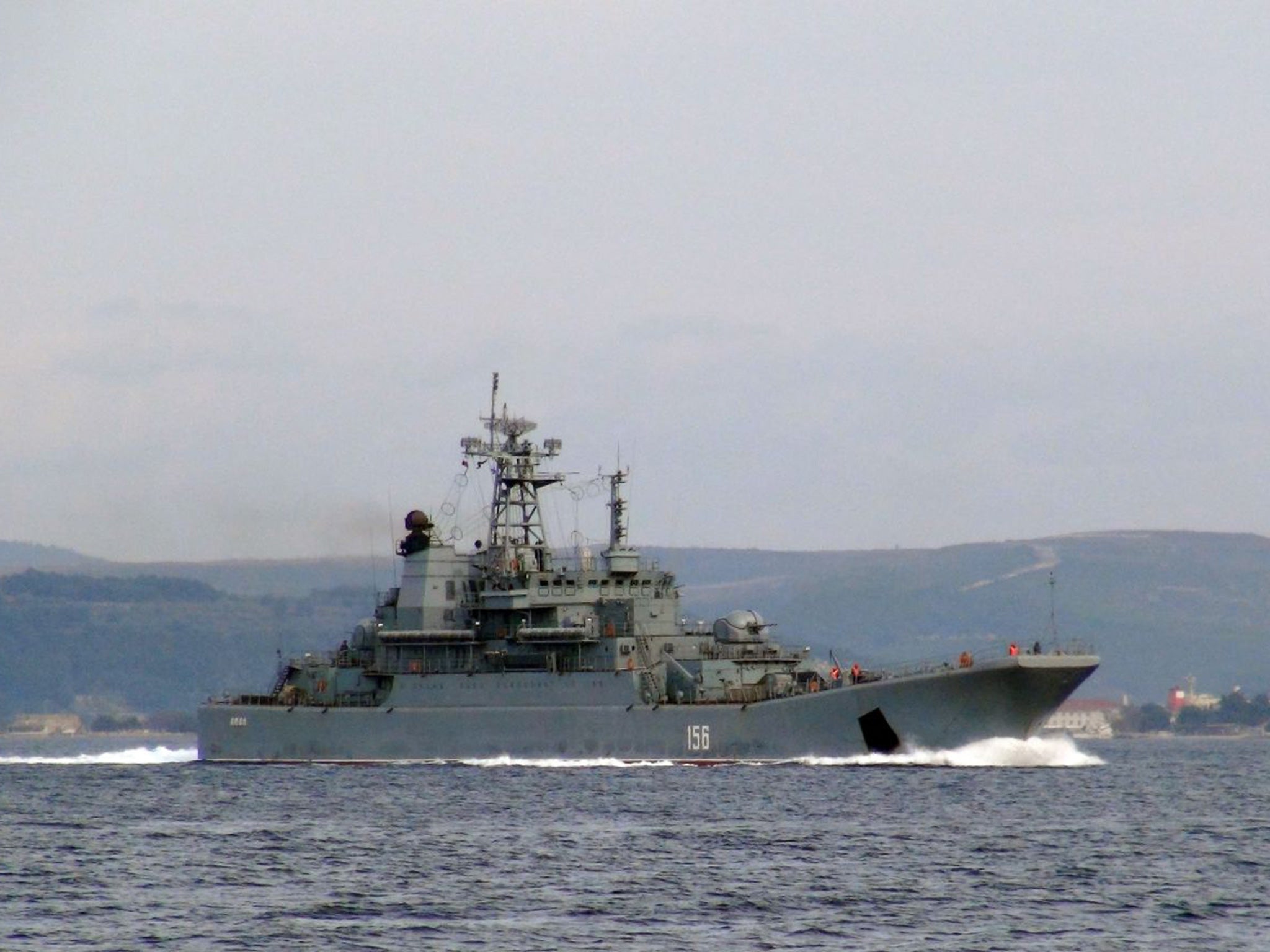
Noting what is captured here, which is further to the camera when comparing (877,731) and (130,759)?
(130,759)

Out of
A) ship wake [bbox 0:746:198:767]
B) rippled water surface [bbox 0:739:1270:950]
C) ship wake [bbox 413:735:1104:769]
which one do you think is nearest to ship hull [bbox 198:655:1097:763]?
ship wake [bbox 413:735:1104:769]

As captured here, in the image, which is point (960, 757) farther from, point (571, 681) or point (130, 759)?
point (130, 759)

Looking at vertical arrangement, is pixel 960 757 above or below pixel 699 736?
below

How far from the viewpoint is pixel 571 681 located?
195 ft

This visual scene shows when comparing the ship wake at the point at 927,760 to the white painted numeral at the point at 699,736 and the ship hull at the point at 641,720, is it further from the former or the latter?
the white painted numeral at the point at 699,736

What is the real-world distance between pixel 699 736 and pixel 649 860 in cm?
2090

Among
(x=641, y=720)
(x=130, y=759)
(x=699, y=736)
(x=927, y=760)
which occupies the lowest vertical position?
(x=130, y=759)

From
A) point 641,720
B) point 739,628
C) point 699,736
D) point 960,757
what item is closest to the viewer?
point 960,757

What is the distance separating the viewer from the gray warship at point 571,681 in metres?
56.2

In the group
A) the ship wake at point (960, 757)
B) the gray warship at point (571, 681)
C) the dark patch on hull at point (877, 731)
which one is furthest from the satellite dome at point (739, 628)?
the dark patch on hull at point (877, 731)

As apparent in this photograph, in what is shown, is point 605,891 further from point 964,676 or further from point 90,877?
point 964,676

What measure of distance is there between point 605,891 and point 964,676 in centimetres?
2421

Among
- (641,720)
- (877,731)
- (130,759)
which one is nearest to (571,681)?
(641,720)

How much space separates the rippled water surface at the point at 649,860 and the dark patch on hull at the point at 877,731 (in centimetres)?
48
